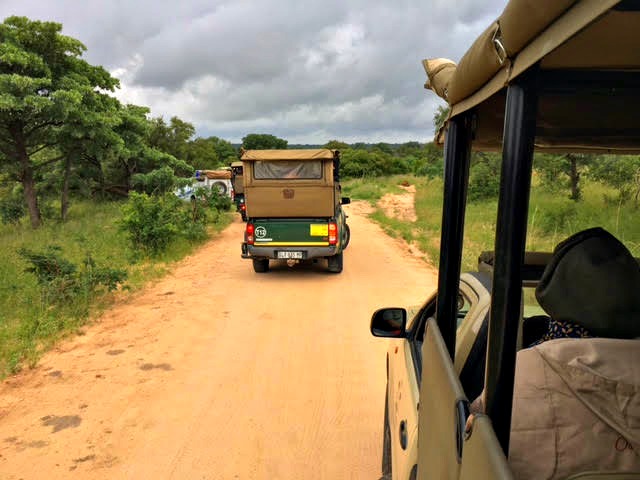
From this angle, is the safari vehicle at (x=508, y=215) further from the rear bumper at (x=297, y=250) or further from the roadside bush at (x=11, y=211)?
the roadside bush at (x=11, y=211)

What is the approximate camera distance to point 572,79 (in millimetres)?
1225

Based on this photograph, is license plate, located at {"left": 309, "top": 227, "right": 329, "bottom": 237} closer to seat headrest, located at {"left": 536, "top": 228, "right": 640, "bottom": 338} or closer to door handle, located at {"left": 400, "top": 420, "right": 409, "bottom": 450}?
door handle, located at {"left": 400, "top": 420, "right": 409, "bottom": 450}

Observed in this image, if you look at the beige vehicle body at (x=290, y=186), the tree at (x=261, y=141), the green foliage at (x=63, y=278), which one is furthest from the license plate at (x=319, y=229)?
the tree at (x=261, y=141)

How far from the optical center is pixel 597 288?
4.04ft

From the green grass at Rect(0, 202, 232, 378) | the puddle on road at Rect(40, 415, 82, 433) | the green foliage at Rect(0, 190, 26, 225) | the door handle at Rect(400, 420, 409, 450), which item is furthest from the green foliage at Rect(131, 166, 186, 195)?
the door handle at Rect(400, 420, 409, 450)

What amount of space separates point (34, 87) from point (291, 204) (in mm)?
7469

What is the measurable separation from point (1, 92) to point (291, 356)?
33.6ft

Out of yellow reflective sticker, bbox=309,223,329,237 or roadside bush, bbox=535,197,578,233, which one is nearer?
yellow reflective sticker, bbox=309,223,329,237

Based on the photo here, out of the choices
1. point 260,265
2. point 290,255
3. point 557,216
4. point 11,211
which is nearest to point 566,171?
point 557,216

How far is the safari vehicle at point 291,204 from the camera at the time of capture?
27.9 feet

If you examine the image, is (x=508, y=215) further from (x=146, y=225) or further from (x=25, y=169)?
(x=25, y=169)

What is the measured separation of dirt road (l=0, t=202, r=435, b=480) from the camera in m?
3.28

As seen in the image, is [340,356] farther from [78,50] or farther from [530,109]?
[78,50]

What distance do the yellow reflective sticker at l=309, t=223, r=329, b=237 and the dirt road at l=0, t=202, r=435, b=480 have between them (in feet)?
5.08
